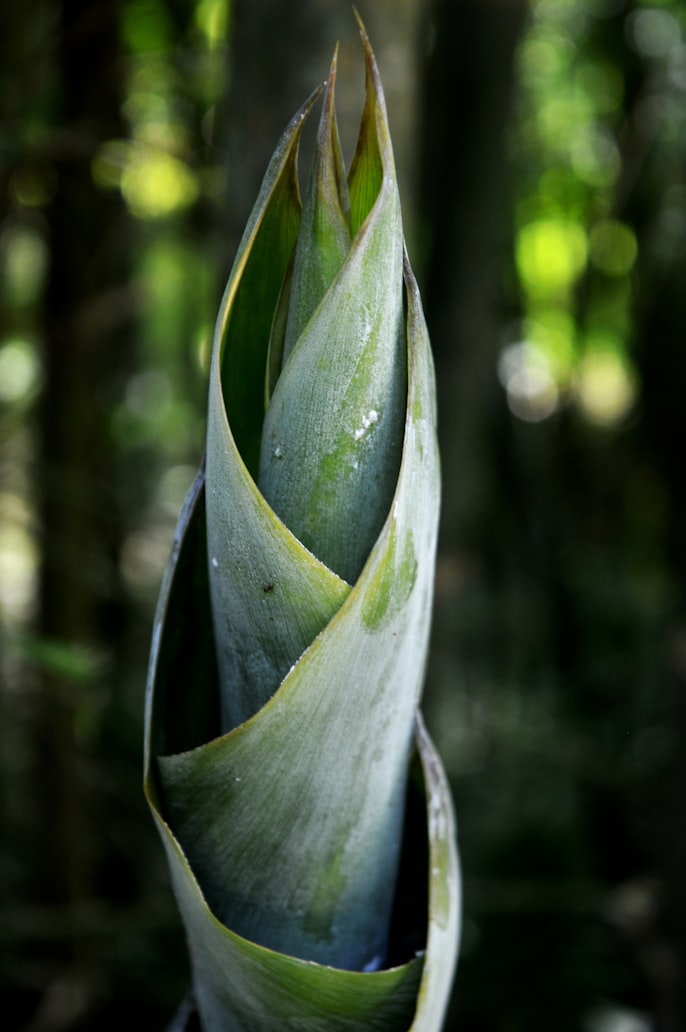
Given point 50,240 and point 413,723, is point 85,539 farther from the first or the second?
point 413,723

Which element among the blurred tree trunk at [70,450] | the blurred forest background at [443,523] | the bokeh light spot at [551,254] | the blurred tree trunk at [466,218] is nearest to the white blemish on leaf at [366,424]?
the blurred forest background at [443,523]

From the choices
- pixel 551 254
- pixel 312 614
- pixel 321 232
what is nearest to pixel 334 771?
pixel 312 614

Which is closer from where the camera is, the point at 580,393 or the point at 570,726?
the point at 570,726

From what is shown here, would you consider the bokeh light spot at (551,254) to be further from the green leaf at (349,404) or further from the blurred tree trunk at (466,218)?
the green leaf at (349,404)

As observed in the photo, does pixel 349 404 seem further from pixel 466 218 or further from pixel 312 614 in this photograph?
pixel 466 218

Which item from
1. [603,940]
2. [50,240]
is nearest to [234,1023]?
[50,240]

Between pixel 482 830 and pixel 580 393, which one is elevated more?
pixel 580 393
